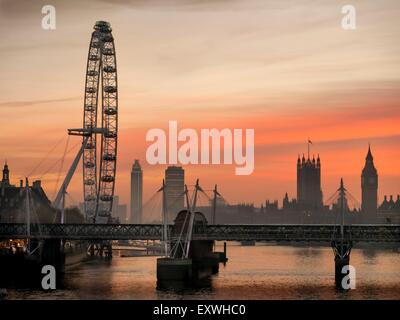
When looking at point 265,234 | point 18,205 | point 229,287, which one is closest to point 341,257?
point 265,234

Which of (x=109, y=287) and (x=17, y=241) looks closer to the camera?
(x=109, y=287)

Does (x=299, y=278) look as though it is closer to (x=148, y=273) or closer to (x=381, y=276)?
(x=381, y=276)

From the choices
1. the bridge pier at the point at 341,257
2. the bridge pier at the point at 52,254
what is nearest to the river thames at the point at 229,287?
the bridge pier at the point at 341,257

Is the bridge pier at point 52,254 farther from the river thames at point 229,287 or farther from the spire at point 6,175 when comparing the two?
the spire at point 6,175

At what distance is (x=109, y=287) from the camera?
254 feet

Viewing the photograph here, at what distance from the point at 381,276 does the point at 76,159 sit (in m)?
39.7

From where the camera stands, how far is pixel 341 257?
8931cm

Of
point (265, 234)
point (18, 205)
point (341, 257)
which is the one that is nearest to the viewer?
point (341, 257)

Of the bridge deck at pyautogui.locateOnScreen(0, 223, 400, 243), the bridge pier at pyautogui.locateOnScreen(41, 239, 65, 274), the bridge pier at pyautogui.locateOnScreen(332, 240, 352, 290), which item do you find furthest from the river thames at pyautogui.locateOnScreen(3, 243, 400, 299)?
the bridge deck at pyautogui.locateOnScreen(0, 223, 400, 243)

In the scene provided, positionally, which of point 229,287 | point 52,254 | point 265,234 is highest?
point 265,234

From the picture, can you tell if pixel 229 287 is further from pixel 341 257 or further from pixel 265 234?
pixel 265 234

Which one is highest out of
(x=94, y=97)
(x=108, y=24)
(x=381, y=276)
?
(x=108, y=24)

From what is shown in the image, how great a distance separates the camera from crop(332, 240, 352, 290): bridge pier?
8532 centimetres
